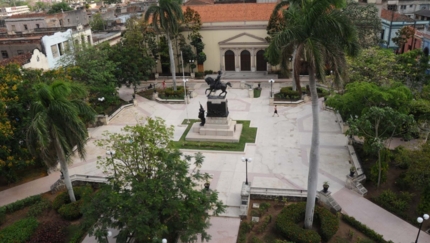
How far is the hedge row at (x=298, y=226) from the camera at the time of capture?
17719mm

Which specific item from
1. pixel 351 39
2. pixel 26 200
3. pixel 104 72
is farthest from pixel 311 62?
pixel 104 72

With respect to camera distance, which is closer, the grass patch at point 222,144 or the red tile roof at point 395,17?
the grass patch at point 222,144

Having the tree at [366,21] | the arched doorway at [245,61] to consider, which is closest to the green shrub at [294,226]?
the tree at [366,21]

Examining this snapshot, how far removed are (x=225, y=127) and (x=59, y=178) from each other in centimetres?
1367

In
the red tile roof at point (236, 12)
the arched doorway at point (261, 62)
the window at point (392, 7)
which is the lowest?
the arched doorway at point (261, 62)

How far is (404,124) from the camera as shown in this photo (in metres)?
23.0

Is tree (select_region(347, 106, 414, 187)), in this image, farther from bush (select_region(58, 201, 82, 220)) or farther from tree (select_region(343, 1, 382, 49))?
tree (select_region(343, 1, 382, 49))

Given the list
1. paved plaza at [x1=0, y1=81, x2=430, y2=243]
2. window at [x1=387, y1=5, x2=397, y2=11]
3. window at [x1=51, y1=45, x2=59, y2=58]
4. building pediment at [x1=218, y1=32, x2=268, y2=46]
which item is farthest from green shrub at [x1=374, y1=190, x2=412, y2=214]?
window at [x1=387, y1=5, x2=397, y2=11]

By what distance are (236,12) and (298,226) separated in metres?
37.2

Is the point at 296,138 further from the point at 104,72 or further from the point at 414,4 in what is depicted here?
the point at 414,4

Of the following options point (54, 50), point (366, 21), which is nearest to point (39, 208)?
point (54, 50)

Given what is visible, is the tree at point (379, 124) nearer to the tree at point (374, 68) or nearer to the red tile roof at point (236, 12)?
the tree at point (374, 68)

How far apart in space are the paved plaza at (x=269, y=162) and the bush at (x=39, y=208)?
8.10ft

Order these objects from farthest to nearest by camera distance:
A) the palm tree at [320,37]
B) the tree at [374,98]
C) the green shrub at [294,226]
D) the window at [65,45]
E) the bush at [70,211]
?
the window at [65,45]
the tree at [374,98]
the bush at [70,211]
the green shrub at [294,226]
the palm tree at [320,37]
